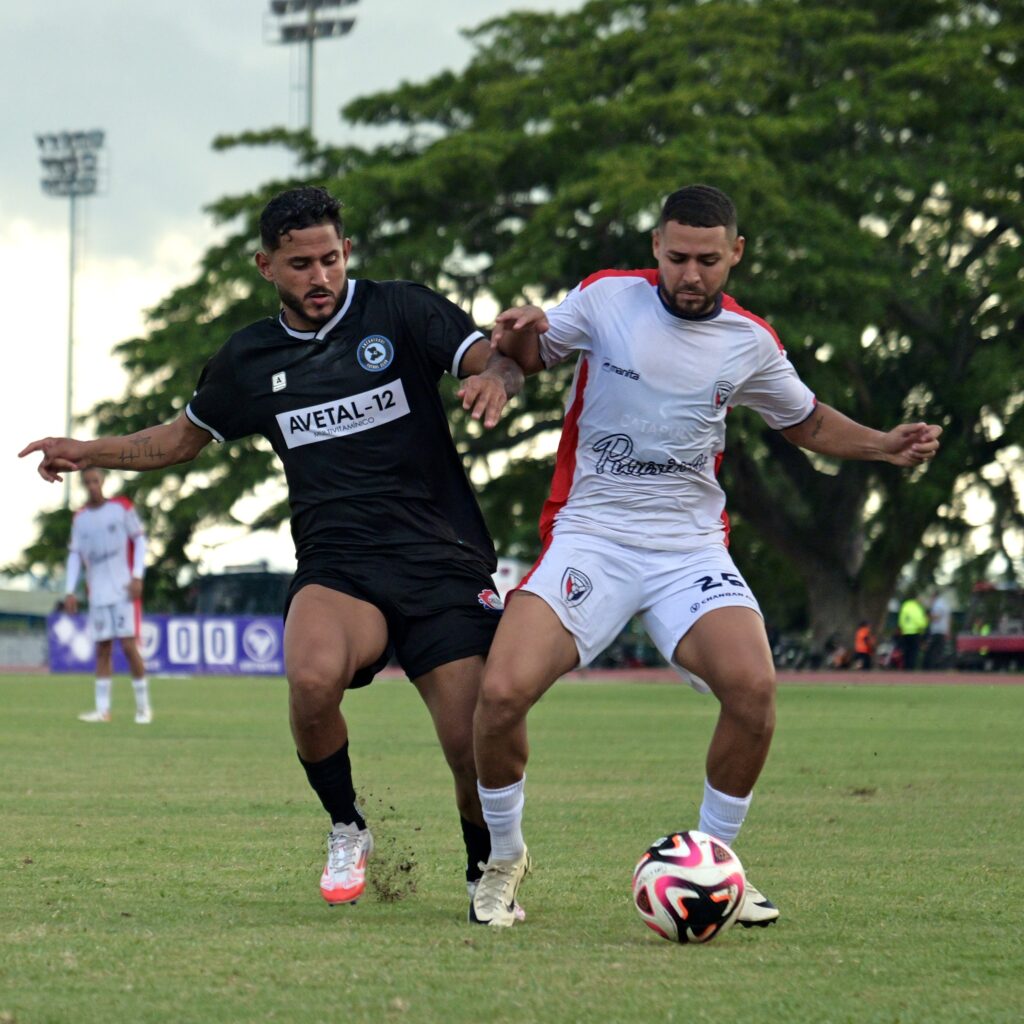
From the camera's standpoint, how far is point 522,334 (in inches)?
257

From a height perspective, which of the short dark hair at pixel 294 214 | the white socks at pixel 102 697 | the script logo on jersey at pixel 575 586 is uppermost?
the short dark hair at pixel 294 214

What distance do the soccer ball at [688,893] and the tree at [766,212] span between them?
27661 millimetres

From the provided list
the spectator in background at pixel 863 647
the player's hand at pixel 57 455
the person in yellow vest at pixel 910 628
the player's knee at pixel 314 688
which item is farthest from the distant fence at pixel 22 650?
the player's knee at pixel 314 688

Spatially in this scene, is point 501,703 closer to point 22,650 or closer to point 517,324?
point 517,324

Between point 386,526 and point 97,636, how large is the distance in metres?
13.4

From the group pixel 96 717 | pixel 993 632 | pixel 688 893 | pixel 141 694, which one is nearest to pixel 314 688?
pixel 688 893

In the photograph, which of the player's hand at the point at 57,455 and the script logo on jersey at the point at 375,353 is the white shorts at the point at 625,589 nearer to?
the script logo on jersey at the point at 375,353

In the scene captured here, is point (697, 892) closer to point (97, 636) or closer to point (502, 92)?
point (97, 636)

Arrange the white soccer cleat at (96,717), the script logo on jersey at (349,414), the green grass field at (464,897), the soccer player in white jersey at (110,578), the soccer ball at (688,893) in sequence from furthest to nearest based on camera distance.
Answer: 1. the white soccer cleat at (96,717)
2. the soccer player in white jersey at (110,578)
3. the script logo on jersey at (349,414)
4. the soccer ball at (688,893)
5. the green grass field at (464,897)

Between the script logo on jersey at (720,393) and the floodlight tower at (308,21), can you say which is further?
the floodlight tower at (308,21)

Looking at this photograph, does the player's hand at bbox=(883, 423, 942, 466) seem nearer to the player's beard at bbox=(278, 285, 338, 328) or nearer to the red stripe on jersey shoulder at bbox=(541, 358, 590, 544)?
the red stripe on jersey shoulder at bbox=(541, 358, 590, 544)

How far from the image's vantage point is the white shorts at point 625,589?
643 cm

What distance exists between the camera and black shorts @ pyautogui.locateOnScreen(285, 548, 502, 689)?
6676 millimetres

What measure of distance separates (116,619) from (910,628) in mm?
27311
